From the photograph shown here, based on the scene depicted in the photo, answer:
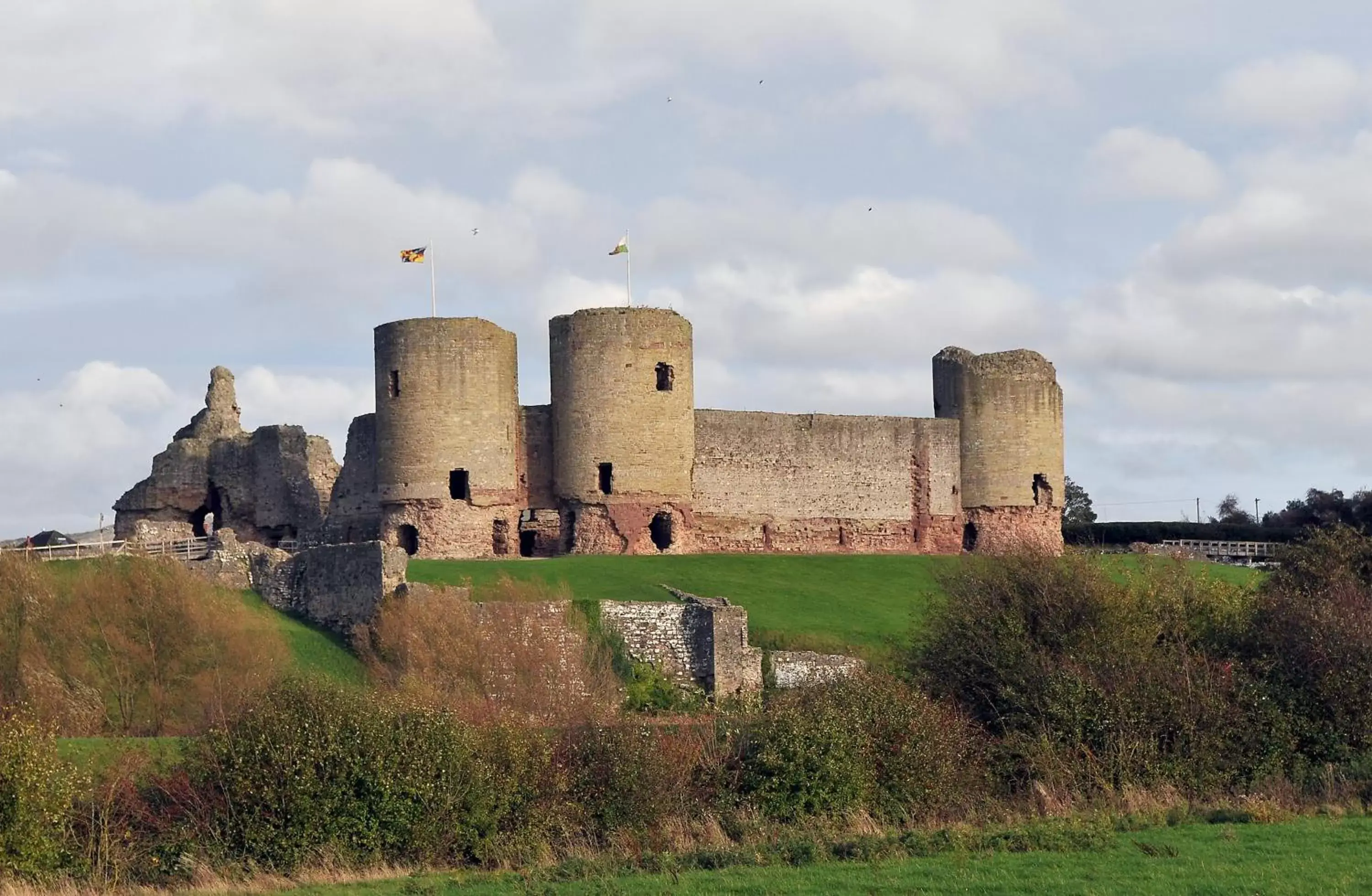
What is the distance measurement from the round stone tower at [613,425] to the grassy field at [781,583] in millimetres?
1309

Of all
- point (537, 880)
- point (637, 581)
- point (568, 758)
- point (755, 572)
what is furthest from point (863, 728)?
point (755, 572)

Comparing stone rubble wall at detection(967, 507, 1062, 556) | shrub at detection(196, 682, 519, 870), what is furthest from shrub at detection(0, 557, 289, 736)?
stone rubble wall at detection(967, 507, 1062, 556)

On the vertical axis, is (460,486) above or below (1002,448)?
below

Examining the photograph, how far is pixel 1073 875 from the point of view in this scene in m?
20.1

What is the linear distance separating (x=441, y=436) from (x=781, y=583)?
6824mm

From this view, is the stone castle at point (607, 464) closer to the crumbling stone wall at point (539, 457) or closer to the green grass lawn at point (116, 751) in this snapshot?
the crumbling stone wall at point (539, 457)

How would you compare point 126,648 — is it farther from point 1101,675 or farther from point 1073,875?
point 1073,875

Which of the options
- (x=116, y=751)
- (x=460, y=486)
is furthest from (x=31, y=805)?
(x=460, y=486)

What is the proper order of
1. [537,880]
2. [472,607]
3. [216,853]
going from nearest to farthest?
[537,880] → [216,853] → [472,607]

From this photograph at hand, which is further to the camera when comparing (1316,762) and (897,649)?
(897,649)

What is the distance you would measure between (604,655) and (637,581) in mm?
4662

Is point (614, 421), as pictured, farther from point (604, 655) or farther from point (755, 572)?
point (604, 655)

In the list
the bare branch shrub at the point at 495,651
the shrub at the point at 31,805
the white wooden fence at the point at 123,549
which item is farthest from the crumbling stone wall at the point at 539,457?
the shrub at the point at 31,805

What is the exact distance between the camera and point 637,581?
120 feet
